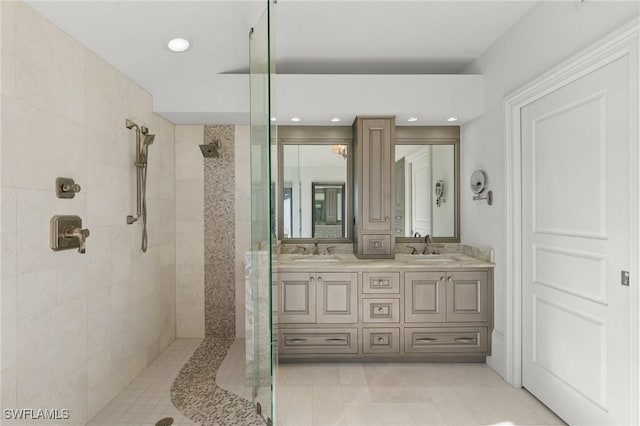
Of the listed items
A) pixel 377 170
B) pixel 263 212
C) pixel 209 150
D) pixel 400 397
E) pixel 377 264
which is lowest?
pixel 400 397

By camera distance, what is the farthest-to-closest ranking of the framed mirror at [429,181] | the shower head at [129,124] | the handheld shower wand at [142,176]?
the framed mirror at [429,181] → the handheld shower wand at [142,176] → the shower head at [129,124]

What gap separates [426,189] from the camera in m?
3.51

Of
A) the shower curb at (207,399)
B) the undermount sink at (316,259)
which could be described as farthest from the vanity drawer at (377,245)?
the shower curb at (207,399)

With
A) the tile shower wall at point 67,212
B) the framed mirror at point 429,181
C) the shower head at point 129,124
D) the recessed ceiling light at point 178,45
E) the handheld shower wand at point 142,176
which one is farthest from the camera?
the framed mirror at point 429,181

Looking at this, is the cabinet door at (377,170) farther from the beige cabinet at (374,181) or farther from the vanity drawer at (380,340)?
the vanity drawer at (380,340)

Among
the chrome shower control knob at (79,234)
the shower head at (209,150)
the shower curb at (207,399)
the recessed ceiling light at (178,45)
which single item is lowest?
the shower curb at (207,399)

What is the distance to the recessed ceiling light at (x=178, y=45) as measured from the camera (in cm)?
239

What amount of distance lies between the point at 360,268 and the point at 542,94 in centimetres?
174

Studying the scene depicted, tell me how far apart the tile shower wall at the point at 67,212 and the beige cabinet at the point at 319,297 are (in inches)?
45.0

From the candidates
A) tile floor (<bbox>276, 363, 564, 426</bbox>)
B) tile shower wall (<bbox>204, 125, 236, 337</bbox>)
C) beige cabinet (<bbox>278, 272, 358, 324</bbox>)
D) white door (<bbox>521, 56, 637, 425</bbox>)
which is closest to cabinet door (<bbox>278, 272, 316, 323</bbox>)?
beige cabinet (<bbox>278, 272, 358, 324</bbox>)

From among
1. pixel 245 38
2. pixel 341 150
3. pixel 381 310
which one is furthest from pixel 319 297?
pixel 245 38

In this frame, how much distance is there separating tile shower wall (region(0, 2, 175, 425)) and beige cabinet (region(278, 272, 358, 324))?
1143 mm

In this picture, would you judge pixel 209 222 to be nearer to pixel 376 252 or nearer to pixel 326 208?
pixel 326 208

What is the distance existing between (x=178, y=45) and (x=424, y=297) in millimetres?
2601
